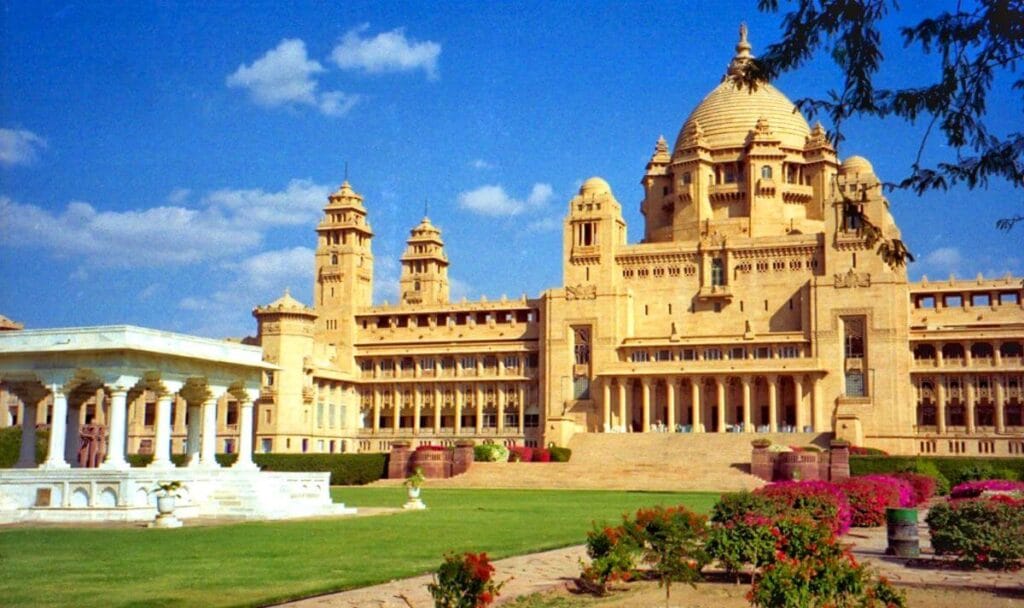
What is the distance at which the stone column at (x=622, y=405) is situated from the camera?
253 feet

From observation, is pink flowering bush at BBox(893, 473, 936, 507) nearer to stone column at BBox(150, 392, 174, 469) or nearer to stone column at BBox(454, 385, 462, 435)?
stone column at BBox(150, 392, 174, 469)

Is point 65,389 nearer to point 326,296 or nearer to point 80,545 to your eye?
point 80,545

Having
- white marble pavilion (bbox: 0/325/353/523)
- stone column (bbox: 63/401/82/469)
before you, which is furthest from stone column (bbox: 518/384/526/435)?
stone column (bbox: 63/401/82/469)

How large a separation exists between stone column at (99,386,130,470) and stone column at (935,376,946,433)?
181 ft

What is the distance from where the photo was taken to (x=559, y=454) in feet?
217

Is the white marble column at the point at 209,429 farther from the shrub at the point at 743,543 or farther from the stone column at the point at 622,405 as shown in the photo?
the stone column at the point at 622,405

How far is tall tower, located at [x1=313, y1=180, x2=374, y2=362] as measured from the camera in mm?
91625

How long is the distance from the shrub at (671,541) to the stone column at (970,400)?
6040 cm

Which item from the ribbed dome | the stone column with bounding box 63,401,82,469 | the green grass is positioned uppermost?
the ribbed dome

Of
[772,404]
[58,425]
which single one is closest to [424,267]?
[772,404]

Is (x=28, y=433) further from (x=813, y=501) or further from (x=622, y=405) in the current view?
(x=622, y=405)

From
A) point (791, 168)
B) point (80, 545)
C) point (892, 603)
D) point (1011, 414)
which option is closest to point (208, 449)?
point (80, 545)

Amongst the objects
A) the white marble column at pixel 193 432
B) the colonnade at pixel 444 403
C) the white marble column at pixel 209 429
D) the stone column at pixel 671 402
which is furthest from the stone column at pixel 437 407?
the white marble column at pixel 209 429

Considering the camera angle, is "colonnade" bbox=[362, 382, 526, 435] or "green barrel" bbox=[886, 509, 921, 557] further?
"colonnade" bbox=[362, 382, 526, 435]
